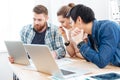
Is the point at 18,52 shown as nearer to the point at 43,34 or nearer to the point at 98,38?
the point at 43,34

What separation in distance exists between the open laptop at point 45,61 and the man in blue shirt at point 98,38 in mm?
249

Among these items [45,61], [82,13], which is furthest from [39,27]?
[45,61]

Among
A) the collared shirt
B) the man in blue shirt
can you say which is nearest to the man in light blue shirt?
the collared shirt

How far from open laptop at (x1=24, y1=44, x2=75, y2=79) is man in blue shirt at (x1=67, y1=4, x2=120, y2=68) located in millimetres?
249

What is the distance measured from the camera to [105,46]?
1.62 m

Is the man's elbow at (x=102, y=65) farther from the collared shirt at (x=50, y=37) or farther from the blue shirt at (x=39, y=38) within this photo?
the blue shirt at (x=39, y=38)

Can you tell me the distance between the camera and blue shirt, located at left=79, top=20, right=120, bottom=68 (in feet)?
5.32

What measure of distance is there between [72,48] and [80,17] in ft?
2.41

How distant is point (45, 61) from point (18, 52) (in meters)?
0.58

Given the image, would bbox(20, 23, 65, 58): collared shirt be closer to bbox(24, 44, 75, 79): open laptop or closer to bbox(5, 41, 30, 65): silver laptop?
bbox(5, 41, 30, 65): silver laptop

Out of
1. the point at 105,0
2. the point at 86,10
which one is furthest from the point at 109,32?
the point at 105,0

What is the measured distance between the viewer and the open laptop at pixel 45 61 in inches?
54.6

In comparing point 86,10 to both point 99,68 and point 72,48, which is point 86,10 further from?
point 72,48

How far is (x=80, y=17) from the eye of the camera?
172cm
